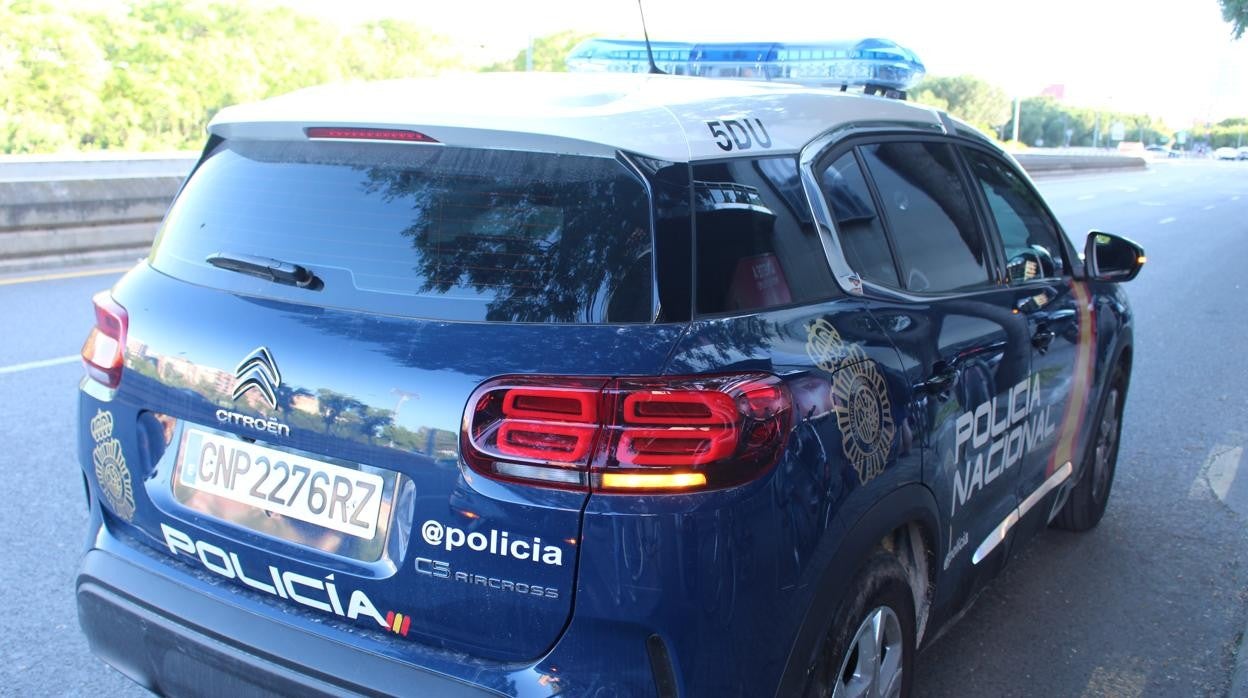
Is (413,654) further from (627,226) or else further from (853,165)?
(853,165)

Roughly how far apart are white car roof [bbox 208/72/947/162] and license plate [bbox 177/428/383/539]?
739mm

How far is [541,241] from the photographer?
7.27 ft

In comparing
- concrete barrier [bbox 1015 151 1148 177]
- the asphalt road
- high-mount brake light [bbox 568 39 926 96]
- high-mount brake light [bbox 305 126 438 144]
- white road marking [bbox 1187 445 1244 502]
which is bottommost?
concrete barrier [bbox 1015 151 1148 177]

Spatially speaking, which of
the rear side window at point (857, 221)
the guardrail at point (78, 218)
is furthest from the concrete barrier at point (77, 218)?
the rear side window at point (857, 221)

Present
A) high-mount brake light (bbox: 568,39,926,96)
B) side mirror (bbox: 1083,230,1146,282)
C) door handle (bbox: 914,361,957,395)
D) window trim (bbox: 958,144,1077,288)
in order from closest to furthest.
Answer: door handle (bbox: 914,361,957,395) < window trim (bbox: 958,144,1077,288) < high-mount brake light (bbox: 568,39,926,96) < side mirror (bbox: 1083,230,1146,282)

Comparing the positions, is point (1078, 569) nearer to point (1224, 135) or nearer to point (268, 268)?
point (268, 268)

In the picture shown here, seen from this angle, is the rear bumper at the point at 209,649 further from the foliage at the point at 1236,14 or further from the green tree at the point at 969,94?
the green tree at the point at 969,94

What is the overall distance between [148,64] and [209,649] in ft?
242

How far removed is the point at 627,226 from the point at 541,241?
7.2 inches

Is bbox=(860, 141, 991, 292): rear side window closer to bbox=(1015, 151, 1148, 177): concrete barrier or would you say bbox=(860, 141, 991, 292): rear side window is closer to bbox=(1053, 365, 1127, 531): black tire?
bbox=(1053, 365, 1127, 531): black tire

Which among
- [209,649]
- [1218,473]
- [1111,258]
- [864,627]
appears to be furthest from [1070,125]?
[209,649]

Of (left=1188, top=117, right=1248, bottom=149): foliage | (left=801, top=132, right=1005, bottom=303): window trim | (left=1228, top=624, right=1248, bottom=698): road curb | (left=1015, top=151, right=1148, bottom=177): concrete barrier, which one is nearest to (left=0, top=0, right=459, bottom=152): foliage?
(left=1015, top=151, right=1148, bottom=177): concrete barrier

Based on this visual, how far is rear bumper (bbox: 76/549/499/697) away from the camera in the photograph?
7.04 ft

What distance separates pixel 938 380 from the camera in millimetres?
2809
